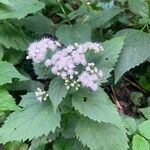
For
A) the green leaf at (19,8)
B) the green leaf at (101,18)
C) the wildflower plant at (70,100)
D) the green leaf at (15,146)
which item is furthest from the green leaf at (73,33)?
the green leaf at (15,146)

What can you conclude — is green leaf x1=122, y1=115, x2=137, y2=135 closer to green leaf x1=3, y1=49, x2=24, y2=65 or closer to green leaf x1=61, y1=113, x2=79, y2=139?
green leaf x1=61, y1=113, x2=79, y2=139

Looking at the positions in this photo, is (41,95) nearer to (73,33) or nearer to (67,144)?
(67,144)

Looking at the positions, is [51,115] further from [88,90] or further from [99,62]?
[99,62]

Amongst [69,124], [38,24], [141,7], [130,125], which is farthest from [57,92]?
[141,7]

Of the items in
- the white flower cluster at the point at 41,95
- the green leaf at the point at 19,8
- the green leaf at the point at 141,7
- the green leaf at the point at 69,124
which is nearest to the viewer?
the white flower cluster at the point at 41,95

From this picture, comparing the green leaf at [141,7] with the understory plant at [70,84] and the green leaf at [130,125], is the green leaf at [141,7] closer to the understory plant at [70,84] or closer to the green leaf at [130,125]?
the understory plant at [70,84]

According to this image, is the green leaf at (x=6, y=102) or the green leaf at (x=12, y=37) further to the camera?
the green leaf at (x=12, y=37)

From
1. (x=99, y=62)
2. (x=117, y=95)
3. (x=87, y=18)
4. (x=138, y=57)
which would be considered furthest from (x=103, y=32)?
(x=99, y=62)

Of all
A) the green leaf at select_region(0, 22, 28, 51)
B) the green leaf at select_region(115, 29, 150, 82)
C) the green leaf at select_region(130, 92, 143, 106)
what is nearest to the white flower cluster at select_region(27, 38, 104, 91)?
the green leaf at select_region(115, 29, 150, 82)
